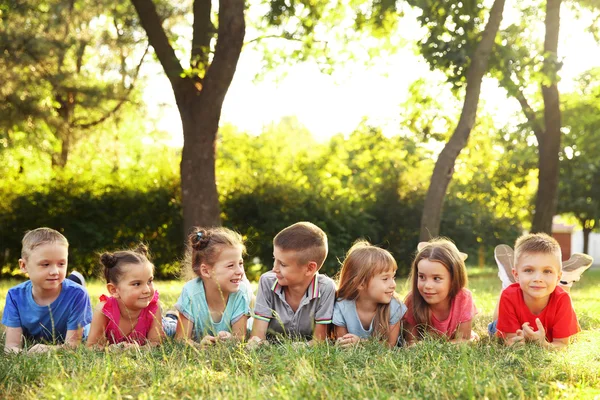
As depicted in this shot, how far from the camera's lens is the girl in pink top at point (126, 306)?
542 cm

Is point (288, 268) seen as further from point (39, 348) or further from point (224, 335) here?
point (39, 348)

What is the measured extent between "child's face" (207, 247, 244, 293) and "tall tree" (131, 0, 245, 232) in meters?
7.26

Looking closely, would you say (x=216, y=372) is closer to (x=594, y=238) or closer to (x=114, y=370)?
(x=114, y=370)

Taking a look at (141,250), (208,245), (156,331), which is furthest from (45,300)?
(208,245)

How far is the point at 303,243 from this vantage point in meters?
5.39

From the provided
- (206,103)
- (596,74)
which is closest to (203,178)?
(206,103)

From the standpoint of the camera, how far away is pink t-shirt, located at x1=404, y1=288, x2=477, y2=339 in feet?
18.0

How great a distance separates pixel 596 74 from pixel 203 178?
11.8 metres

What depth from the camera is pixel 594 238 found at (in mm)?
60375

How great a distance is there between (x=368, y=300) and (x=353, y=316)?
0.53 ft

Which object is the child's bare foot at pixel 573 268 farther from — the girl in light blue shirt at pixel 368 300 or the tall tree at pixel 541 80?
the tall tree at pixel 541 80

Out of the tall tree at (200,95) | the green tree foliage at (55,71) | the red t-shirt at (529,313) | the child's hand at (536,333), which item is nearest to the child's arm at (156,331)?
the red t-shirt at (529,313)

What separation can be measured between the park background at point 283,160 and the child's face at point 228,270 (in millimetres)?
760

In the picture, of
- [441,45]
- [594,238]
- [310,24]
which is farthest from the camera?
[594,238]
